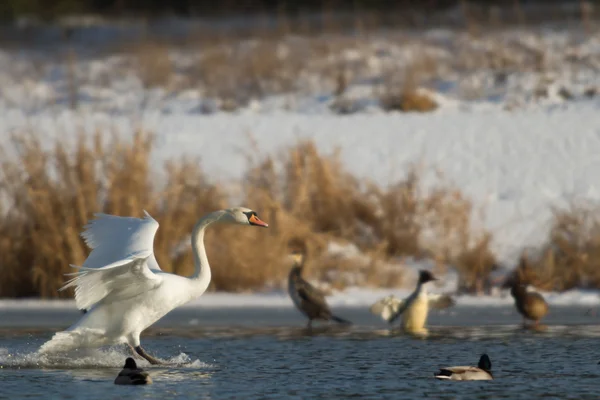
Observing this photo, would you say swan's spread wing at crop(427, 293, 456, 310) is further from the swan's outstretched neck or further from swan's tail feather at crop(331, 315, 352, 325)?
the swan's outstretched neck

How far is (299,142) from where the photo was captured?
18.3 m

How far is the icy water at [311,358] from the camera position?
371 inches

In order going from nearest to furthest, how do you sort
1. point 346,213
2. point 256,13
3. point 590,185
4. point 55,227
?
point 55,227, point 346,213, point 590,185, point 256,13

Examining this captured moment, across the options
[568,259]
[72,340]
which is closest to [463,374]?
[72,340]

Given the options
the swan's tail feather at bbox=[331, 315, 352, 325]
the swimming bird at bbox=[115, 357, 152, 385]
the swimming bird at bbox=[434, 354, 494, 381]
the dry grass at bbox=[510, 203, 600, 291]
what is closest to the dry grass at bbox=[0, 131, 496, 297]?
the dry grass at bbox=[510, 203, 600, 291]

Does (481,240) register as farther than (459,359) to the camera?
Yes

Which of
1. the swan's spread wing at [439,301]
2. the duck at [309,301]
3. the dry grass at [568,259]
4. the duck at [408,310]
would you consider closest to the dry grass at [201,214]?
the dry grass at [568,259]

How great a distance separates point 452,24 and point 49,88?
11.1 meters

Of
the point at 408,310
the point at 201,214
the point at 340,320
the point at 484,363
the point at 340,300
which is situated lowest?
the point at 484,363

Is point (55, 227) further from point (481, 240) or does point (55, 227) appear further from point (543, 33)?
point (543, 33)

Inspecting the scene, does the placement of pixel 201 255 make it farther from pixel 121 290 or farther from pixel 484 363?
pixel 484 363

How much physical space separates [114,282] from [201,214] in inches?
242

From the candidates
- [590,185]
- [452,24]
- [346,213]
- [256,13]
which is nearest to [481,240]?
[346,213]

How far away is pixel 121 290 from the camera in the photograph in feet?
35.4
